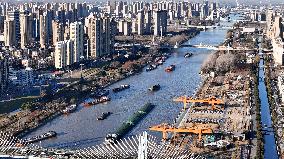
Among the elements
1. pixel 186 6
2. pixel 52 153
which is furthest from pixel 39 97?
pixel 186 6

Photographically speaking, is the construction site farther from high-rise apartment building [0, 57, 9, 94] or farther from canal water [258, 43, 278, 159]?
high-rise apartment building [0, 57, 9, 94]

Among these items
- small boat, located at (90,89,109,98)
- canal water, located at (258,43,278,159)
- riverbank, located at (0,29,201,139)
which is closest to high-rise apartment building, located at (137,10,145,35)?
riverbank, located at (0,29,201,139)

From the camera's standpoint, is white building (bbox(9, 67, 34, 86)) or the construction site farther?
white building (bbox(9, 67, 34, 86))

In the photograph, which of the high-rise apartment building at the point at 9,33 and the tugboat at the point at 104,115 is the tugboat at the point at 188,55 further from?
the tugboat at the point at 104,115

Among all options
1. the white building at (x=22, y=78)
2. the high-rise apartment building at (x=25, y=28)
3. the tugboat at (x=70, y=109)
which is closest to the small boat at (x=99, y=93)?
the tugboat at (x=70, y=109)

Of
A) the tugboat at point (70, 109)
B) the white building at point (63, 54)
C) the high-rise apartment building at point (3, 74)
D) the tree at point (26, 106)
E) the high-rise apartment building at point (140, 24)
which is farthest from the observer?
the high-rise apartment building at point (140, 24)

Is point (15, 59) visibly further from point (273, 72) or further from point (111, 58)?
point (273, 72)
